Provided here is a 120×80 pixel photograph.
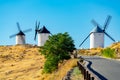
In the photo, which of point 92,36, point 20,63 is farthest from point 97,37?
point 20,63

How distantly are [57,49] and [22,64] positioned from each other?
110 feet

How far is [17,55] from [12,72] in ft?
125

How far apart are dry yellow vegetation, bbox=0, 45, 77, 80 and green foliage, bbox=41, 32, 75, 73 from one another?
213cm

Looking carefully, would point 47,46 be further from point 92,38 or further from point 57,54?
point 92,38

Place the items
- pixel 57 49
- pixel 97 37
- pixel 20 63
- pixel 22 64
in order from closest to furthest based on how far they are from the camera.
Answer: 1. pixel 57 49
2. pixel 22 64
3. pixel 20 63
4. pixel 97 37

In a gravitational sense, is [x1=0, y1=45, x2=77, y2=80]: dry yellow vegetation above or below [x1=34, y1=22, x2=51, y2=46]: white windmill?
below

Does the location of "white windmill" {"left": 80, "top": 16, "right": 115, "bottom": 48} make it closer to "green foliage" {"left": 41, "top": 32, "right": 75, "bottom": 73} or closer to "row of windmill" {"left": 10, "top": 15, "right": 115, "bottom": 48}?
"row of windmill" {"left": 10, "top": 15, "right": 115, "bottom": 48}

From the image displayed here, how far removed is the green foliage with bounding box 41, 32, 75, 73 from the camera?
57.0 metres

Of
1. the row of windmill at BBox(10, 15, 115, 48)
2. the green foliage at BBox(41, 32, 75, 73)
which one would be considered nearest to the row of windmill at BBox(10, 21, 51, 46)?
the row of windmill at BBox(10, 15, 115, 48)

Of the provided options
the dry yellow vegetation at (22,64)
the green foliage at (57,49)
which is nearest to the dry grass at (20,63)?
the dry yellow vegetation at (22,64)

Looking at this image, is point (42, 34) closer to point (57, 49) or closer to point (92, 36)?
point (92, 36)

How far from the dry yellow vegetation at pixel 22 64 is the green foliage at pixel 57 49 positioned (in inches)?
83.7

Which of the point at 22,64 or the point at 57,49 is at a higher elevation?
the point at 57,49

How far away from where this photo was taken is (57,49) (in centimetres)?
6078
